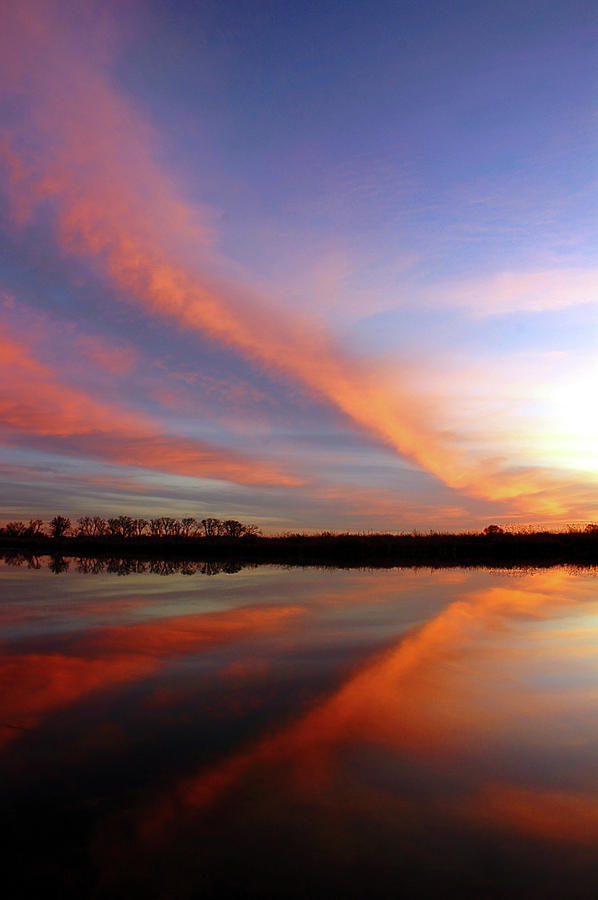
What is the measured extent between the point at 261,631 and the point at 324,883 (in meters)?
8.36

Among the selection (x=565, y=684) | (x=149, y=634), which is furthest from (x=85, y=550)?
(x=565, y=684)

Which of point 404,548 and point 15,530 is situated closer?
point 404,548

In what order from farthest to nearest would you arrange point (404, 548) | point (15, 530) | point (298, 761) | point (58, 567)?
point (15, 530)
point (404, 548)
point (58, 567)
point (298, 761)

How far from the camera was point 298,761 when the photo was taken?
18.0 feet

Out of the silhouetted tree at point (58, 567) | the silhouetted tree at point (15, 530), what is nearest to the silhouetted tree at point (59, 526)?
the silhouetted tree at point (15, 530)

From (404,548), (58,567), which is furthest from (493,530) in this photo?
(58,567)

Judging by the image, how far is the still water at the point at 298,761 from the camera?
3.82 metres

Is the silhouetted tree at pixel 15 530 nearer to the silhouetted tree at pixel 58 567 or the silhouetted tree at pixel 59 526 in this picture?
the silhouetted tree at pixel 59 526

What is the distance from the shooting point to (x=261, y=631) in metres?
11.9

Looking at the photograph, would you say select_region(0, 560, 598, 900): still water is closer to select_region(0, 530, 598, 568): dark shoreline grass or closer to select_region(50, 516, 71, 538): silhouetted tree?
select_region(0, 530, 598, 568): dark shoreline grass

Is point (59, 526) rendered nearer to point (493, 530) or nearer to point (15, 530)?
point (15, 530)

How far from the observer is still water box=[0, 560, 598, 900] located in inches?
150

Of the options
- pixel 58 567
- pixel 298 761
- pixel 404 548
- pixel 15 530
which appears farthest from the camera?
pixel 15 530

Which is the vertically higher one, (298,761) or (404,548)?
(404,548)
